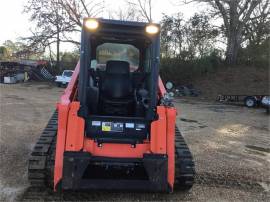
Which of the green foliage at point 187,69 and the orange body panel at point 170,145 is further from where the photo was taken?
the green foliage at point 187,69

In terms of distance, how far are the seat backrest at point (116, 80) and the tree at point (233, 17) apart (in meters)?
28.3

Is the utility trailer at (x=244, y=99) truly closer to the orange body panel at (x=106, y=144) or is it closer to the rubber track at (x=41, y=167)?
the orange body panel at (x=106, y=144)

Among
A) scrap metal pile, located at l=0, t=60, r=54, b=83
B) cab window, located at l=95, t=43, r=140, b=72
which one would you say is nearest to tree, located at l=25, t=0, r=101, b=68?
scrap metal pile, located at l=0, t=60, r=54, b=83

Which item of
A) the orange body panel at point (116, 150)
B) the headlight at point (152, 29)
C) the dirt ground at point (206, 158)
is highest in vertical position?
the headlight at point (152, 29)

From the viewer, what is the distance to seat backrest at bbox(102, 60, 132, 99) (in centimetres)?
664

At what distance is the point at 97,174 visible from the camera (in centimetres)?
618

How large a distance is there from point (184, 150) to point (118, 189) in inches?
52.3

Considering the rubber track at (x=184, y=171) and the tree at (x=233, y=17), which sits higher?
the tree at (x=233, y=17)

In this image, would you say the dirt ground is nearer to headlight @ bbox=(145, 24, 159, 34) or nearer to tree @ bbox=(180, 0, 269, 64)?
headlight @ bbox=(145, 24, 159, 34)

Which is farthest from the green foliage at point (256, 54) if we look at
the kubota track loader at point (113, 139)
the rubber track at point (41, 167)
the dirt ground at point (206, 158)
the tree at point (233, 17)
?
the rubber track at point (41, 167)

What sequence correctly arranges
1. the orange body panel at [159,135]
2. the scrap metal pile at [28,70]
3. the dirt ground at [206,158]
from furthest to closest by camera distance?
1. the scrap metal pile at [28,70]
2. the dirt ground at [206,158]
3. the orange body panel at [159,135]

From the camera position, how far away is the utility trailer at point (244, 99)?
23953 mm

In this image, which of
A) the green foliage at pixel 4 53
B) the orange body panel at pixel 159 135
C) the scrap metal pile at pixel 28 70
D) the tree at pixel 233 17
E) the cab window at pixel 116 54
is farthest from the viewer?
the green foliage at pixel 4 53

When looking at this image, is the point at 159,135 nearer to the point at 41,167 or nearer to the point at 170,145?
the point at 170,145
